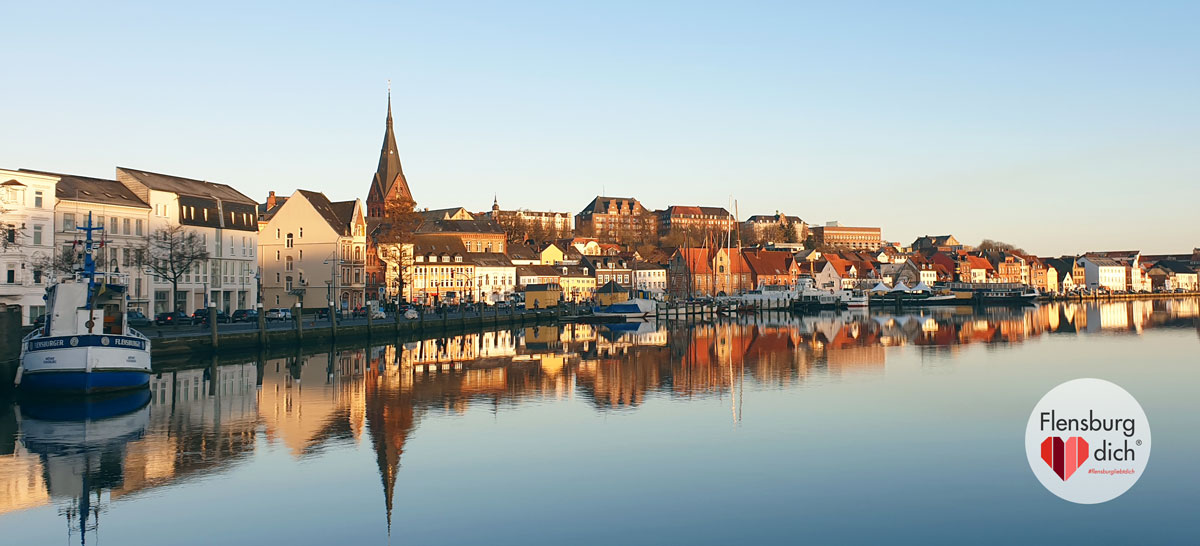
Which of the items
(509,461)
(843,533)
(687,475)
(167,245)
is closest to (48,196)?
(167,245)

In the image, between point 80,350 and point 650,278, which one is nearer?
point 80,350

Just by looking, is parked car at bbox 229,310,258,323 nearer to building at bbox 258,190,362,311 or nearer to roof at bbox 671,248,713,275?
building at bbox 258,190,362,311

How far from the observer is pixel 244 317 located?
60750mm

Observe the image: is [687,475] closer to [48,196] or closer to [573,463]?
[573,463]

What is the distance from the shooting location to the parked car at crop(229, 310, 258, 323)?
5966cm

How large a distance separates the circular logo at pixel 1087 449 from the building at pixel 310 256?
215 ft

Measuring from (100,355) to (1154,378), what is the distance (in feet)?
120

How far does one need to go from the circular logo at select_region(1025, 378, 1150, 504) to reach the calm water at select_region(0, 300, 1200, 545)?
0.40 m

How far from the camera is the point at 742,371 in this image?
39.9 m

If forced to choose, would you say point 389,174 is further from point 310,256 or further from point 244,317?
point 244,317

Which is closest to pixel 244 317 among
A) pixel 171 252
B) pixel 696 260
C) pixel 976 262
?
pixel 171 252

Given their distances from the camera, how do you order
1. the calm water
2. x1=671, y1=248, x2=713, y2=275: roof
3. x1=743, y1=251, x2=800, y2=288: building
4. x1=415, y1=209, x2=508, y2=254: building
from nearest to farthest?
the calm water
x1=415, y1=209, x2=508, y2=254: building
x1=671, y1=248, x2=713, y2=275: roof
x1=743, y1=251, x2=800, y2=288: building

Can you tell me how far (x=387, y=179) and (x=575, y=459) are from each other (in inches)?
4693

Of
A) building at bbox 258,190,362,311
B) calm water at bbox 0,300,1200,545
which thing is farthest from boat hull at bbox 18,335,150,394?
building at bbox 258,190,362,311
